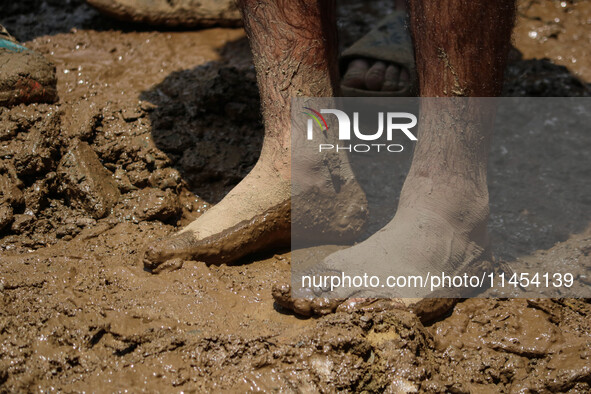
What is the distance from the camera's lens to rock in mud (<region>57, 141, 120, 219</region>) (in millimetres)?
2020

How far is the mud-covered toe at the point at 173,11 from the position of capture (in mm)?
3107

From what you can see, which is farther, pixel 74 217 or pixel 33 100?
pixel 33 100

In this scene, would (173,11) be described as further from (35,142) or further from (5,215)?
(5,215)

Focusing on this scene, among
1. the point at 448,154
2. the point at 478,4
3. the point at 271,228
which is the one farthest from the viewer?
the point at 271,228

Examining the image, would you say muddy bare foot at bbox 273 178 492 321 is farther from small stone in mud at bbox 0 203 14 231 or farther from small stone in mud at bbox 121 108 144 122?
small stone in mud at bbox 121 108 144 122

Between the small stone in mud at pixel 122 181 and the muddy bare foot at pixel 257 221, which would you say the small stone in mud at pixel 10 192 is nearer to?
the small stone in mud at pixel 122 181

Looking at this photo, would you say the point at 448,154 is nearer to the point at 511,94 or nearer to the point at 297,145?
the point at 297,145

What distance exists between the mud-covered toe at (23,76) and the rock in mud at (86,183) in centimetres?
29

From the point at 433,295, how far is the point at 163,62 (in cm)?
185

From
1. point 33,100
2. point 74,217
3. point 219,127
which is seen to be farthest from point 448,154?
point 33,100

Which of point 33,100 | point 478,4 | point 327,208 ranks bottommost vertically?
point 327,208

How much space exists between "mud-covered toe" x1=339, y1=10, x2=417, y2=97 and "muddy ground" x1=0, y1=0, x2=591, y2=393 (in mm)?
441

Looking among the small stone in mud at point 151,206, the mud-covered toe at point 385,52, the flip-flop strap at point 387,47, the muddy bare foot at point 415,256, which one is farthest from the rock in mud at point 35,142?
the flip-flop strap at point 387,47

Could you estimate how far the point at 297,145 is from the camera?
1.83 m
